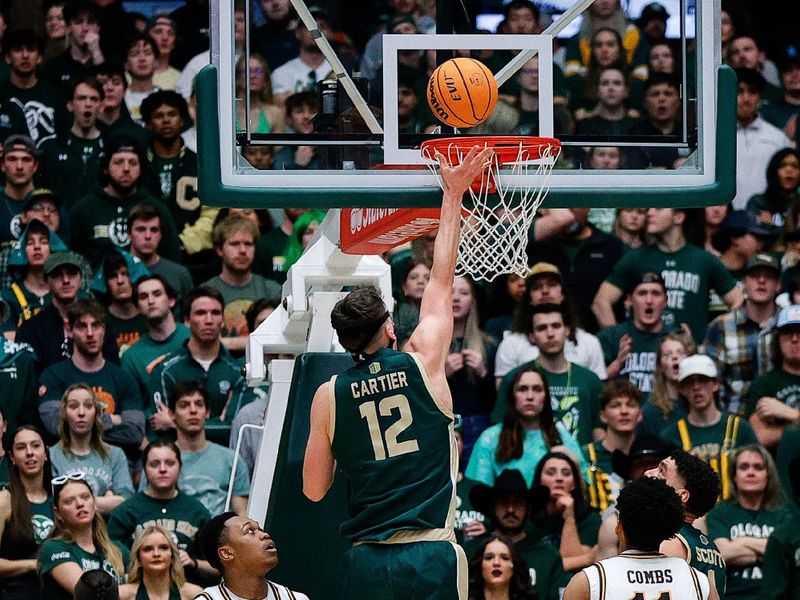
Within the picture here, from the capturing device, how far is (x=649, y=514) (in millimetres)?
5602

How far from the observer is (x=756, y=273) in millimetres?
11336

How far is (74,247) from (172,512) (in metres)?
2.97

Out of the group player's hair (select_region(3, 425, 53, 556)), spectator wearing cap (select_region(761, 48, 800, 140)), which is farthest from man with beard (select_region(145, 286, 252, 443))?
spectator wearing cap (select_region(761, 48, 800, 140))

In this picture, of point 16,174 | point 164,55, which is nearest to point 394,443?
point 16,174

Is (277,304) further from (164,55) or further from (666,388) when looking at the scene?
(164,55)

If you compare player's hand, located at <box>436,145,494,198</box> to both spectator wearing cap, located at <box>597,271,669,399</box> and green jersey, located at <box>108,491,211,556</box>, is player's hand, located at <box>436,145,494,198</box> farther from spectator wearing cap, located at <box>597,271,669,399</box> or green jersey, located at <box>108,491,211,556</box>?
spectator wearing cap, located at <box>597,271,669,399</box>

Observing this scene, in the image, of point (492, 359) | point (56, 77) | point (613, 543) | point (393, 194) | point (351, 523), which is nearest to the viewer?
point (351, 523)

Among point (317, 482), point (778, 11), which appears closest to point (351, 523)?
point (317, 482)

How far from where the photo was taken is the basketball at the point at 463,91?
656 centimetres

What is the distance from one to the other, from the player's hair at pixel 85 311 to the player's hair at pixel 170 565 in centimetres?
197

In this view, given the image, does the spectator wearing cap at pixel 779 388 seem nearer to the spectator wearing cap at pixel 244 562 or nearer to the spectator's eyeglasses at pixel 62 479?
the spectator's eyeglasses at pixel 62 479

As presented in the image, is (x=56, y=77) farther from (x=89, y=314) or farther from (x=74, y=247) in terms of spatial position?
(x=89, y=314)

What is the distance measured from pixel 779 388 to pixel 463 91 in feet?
16.6

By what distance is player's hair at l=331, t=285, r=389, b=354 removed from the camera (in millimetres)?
5832
